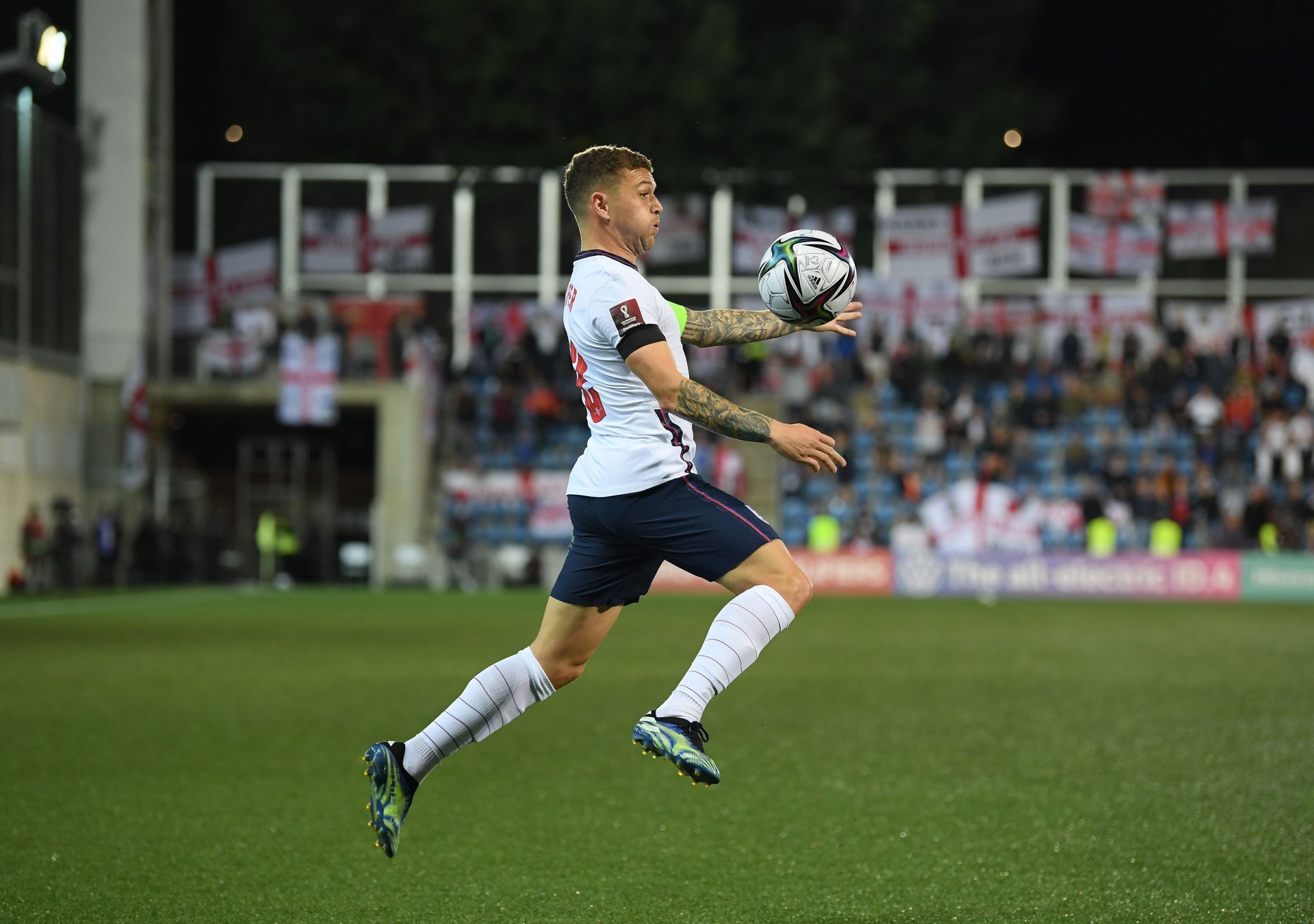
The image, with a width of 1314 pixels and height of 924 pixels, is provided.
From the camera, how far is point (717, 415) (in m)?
5.23

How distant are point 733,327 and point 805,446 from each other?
0.90 meters

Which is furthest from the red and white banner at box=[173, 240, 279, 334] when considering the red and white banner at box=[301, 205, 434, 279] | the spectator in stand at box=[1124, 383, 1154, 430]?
the spectator in stand at box=[1124, 383, 1154, 430]

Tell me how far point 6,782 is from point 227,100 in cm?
3491

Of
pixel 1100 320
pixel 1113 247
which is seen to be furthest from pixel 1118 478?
pixel 1113 247

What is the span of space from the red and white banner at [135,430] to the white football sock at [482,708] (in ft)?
88.4

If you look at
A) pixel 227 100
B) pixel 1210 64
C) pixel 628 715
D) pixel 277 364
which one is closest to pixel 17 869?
pixel 628 715

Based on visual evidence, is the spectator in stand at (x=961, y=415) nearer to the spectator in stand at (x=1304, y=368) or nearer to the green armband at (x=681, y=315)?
the spectator in stand at (x=1304, y=368)

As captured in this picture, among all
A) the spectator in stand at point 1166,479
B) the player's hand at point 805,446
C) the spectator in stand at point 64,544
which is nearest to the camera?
the player's hand at point 805,446

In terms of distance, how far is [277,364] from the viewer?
109 ft

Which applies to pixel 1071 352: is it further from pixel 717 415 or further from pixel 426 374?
pixel 717 415

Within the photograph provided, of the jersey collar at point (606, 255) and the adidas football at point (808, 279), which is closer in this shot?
the jersey collar at point (606, 255)

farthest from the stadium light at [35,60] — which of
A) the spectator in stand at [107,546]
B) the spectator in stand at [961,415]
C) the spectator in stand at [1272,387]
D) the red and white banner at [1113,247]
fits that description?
the red and white banner at [1113,247]

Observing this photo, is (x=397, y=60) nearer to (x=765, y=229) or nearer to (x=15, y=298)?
(x=765, y=229)

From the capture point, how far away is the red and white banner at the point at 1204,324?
34438mm
